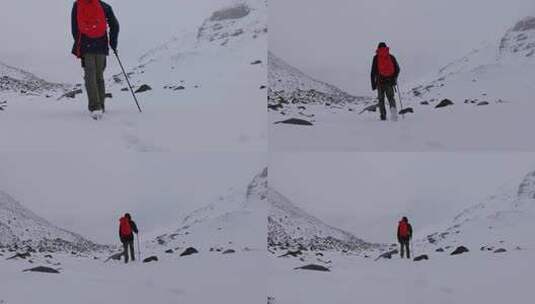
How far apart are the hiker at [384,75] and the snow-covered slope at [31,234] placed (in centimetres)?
266

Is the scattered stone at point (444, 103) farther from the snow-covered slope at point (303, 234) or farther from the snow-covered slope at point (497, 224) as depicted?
the snow-covered slope at point (303, 234)

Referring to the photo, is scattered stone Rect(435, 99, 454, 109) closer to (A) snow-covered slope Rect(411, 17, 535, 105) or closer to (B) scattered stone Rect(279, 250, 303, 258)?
(A) snow-covered slope Rect(411, 17, 535, 105)

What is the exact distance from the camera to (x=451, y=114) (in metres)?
5.93

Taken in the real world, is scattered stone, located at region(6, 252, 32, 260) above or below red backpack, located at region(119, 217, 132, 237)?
below

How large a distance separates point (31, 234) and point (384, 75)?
3.23 m

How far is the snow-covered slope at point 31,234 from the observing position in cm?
579

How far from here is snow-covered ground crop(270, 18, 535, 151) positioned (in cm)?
576

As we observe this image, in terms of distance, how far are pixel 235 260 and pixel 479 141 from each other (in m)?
2.25

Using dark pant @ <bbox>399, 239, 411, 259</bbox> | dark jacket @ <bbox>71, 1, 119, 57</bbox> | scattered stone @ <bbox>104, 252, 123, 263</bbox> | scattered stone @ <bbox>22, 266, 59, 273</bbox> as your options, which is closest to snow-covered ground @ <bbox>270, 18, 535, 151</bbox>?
dark pant @ <bbox>399, 239, 411, 259</bbox>

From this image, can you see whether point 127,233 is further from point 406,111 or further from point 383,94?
point 406,111

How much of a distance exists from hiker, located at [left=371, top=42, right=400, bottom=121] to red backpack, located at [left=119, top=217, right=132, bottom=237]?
2316 millimetres

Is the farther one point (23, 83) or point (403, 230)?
point (23, 83)

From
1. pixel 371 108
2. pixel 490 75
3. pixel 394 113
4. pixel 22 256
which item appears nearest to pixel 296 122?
pixel 371 108

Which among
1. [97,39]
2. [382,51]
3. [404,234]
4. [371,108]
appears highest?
[97,39]
